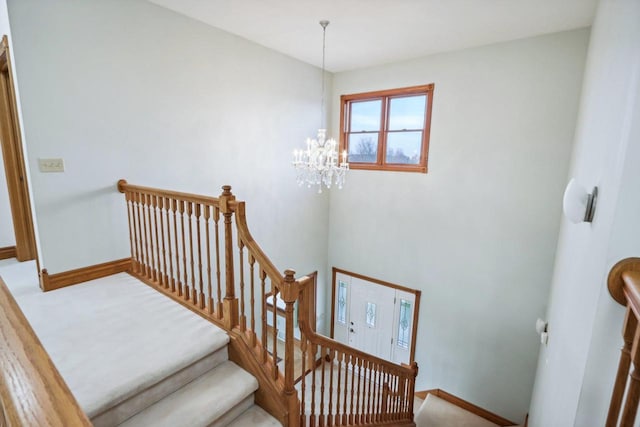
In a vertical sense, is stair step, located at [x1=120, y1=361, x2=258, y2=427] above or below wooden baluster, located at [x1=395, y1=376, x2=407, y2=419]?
above

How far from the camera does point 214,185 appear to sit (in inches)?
154

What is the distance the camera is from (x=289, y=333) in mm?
1939

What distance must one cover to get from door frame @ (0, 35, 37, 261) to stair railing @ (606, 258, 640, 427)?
4150 millimetres

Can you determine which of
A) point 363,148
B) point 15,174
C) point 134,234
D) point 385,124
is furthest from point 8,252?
point 385,124

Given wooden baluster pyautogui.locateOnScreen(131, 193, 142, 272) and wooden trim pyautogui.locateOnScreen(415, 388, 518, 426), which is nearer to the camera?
wooden baluster pyautogui.locateOnScreen(131, 193, 142, 272)

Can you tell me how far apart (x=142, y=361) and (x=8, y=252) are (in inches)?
122

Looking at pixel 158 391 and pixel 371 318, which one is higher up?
pixel 158 391

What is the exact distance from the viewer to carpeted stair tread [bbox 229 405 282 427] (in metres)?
1.97

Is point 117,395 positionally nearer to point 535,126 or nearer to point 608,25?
point 608,25

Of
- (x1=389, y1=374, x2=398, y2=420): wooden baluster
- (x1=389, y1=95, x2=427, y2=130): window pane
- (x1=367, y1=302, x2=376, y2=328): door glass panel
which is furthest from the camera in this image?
(x1=367, y1=302, x2=376, y2=328): door glass panel

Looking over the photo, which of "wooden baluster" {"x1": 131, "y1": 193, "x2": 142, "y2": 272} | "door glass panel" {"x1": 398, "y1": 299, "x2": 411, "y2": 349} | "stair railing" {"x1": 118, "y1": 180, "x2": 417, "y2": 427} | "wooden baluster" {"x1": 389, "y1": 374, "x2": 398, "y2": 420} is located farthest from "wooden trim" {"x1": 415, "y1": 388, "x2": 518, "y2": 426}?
"wooden baluster" {"x1": 131, "y1": 193, "x2": 142, "y2": 272}

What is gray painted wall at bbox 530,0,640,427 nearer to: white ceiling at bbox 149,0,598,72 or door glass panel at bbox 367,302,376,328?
white ceiling at bbox 149,0,598,72

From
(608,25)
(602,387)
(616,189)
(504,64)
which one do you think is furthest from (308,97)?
(602,387)

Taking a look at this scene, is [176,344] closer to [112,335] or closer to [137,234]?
[112,335]
